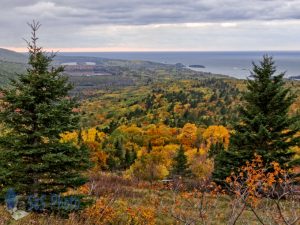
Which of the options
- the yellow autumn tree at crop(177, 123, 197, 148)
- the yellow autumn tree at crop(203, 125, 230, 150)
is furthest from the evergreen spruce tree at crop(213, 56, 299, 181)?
the yellow autumn tree at crop(203, 125, 230, 150)

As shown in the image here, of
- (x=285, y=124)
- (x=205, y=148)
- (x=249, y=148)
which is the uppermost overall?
(x=285, y=124)

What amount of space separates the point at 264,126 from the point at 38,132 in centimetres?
1714

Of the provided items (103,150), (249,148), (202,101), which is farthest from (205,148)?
(202,101)

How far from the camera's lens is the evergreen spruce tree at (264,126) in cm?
2677

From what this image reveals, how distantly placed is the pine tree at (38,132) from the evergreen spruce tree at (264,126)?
13760mm

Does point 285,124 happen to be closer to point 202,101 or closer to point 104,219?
point 104,219

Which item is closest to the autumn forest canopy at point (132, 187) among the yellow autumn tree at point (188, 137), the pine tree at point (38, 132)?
the pine tree at point (38, 132)

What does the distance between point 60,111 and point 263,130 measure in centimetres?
1573

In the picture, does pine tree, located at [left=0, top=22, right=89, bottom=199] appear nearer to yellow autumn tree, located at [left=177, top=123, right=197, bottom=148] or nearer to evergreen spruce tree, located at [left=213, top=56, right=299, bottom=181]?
evergreen spruce tree, located at [left=213, top=56, right=299, bottom=181]

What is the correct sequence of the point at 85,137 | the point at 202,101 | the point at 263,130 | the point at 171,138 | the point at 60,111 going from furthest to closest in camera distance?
1. the point at 202,101
2. the point at 171,138
3. the point at 85,137
4. the point at 263,130
5. the point at 60,111

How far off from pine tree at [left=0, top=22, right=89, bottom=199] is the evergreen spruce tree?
13.8 m

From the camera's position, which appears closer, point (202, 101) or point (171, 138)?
point (171, 138)

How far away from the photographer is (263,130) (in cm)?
2598

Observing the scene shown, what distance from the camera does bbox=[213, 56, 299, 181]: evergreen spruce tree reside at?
87.8ft
